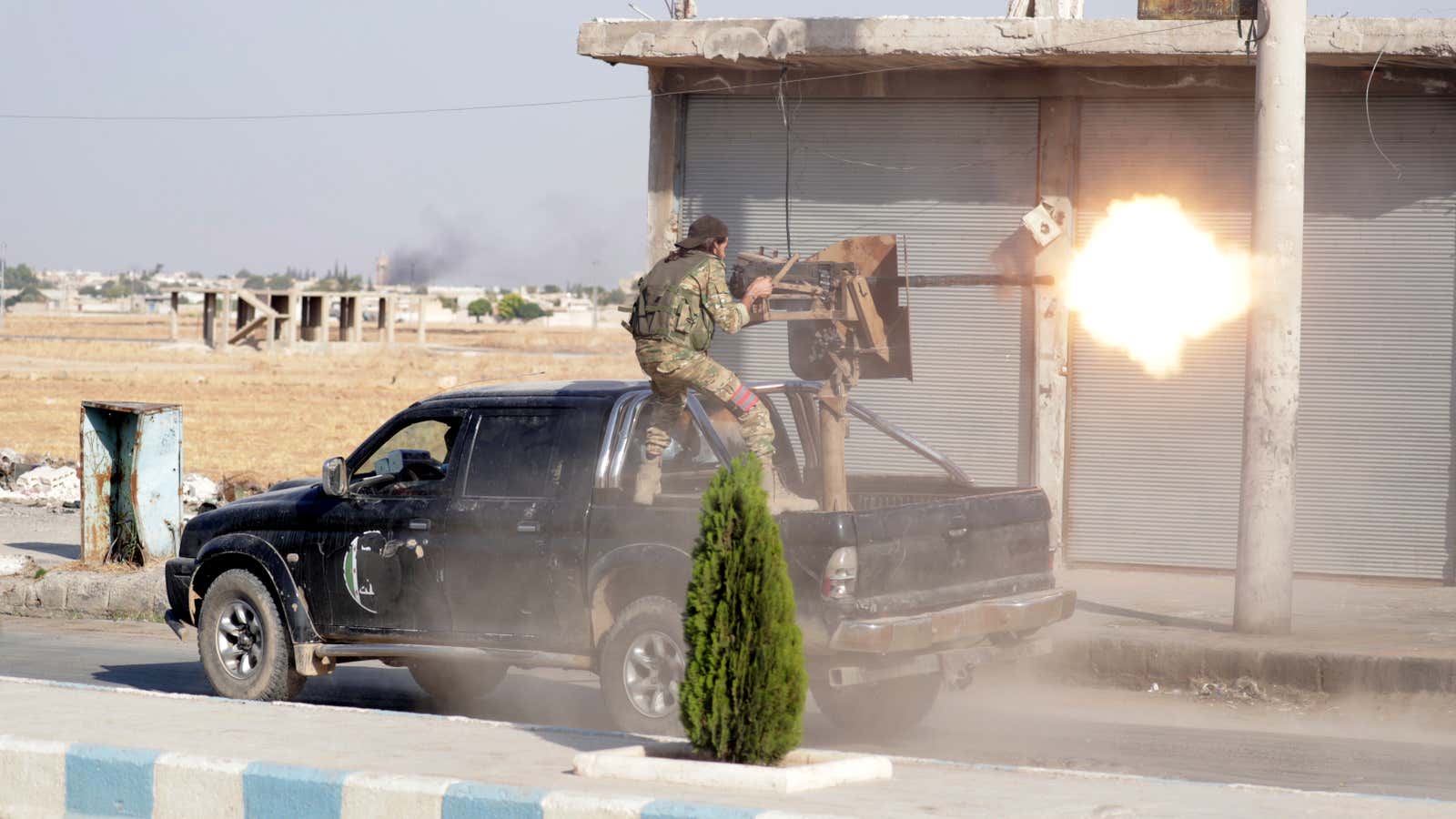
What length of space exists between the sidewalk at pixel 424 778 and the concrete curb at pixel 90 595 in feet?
17.5

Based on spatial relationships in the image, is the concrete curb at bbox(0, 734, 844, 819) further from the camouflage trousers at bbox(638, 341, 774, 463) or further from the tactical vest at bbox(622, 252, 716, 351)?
the tactical vest at bbox(622, 252, 716, 351)

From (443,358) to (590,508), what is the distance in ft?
179

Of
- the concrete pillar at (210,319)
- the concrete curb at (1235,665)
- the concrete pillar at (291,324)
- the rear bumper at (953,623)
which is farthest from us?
the concrete pillar at (291,324)

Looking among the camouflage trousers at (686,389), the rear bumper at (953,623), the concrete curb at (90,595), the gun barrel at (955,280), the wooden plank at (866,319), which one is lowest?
the concrete curb at (90,595)

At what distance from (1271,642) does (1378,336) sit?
426 cm

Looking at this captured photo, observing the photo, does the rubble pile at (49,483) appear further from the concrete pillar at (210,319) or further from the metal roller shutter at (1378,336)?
the concrete pillar at (210,319)

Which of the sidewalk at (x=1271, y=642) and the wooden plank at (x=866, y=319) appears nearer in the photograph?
the wooden plank at (x=866, y=319)

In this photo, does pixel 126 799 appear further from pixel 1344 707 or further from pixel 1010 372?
pixel 1010 372

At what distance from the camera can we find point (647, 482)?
8297mm

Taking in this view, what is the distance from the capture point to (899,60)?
1404 cm

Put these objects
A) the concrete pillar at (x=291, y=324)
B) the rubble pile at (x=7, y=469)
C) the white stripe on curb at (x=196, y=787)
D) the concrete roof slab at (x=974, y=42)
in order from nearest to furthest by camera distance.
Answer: the white stripe on curb at (x=196, y=787)
the concrete roof slab at (x=974, y=42)
the rubble pile at (x=7, y=469)
the concrete pillar at (x=291, y=324)

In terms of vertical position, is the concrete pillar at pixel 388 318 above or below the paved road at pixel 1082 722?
above

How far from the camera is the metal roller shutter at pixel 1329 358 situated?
44.8 feet

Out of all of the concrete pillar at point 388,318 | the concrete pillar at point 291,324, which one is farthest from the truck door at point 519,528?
the concrete pillar at point 388,318
